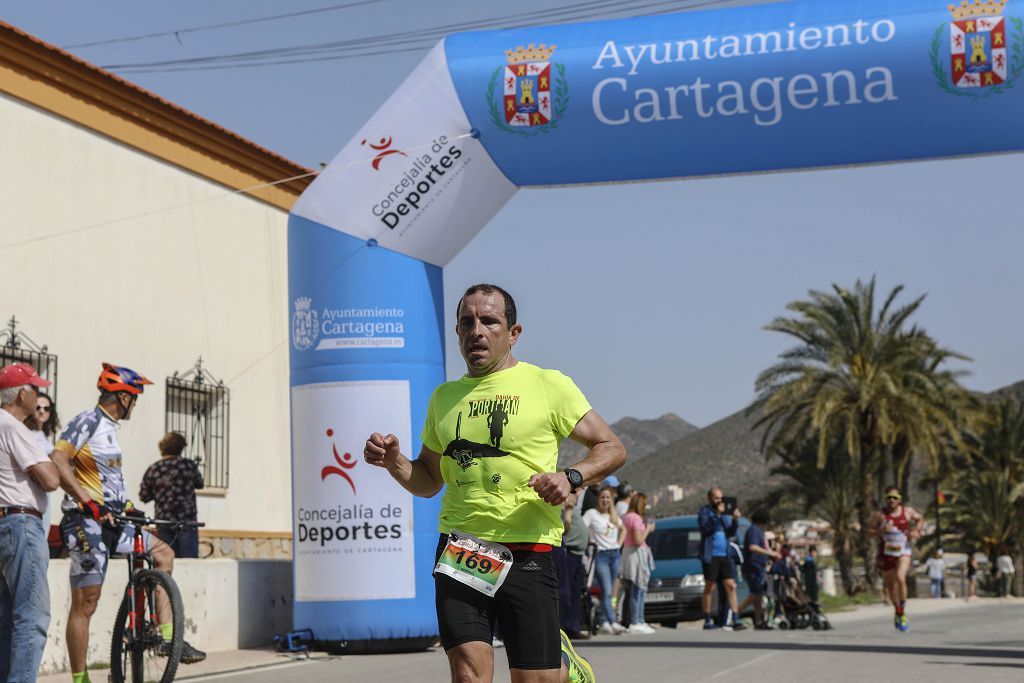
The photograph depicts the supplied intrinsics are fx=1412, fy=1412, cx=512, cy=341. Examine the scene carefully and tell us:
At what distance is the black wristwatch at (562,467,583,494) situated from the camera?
4.83 meters

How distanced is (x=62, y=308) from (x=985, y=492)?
47.7 meters

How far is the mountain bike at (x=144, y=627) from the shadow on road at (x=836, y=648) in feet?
19.1

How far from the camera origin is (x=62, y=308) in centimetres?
1441

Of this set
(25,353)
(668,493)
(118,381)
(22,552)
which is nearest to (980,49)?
(118,381)

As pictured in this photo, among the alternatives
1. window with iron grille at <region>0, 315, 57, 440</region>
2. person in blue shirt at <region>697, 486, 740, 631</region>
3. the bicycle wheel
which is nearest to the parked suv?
person in blue shirt at <region>697, 486, 740, 631</region>

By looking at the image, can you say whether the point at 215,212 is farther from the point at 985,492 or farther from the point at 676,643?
the point at 985,492

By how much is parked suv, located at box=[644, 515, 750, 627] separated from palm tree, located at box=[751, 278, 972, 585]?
1361cm

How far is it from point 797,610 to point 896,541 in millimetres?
2159

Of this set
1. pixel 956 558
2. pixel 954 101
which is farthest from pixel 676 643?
pixel 956 558

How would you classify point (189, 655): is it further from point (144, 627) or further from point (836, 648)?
point (836, 648)

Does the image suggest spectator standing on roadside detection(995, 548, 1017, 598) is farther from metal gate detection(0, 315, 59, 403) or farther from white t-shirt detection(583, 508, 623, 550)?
metal gate detection(0, 315, 59, 403)

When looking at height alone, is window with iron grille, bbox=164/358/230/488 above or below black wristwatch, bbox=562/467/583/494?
above

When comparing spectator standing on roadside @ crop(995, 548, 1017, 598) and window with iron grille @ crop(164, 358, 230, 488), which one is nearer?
window with iron grille @ crop(164, 358, 230, 488)

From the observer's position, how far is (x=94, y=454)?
868cm
